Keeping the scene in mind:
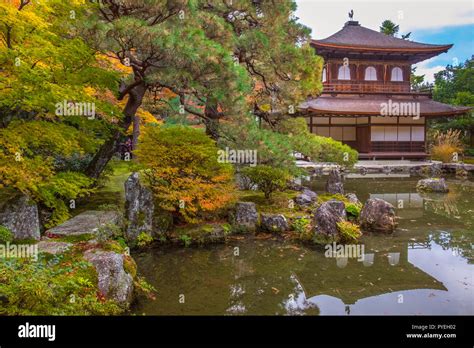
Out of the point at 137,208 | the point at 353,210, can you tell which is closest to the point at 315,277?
the point at 137,208

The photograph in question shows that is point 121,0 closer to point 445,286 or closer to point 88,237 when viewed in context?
point 88,237

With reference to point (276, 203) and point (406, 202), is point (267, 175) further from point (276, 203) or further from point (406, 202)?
point (406, 202)

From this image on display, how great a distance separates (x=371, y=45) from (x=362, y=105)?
14.9 ft

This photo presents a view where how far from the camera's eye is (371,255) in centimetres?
801

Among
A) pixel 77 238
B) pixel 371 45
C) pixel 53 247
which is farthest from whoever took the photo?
pixel 371 45

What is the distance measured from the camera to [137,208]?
331 inches

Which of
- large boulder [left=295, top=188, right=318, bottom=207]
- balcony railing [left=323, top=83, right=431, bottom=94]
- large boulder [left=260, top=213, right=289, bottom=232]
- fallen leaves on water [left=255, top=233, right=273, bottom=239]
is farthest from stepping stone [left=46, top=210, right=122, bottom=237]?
balcony railing [left=323, top=83, right=431, bottom=94]

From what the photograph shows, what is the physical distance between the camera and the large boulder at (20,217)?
6014 mm

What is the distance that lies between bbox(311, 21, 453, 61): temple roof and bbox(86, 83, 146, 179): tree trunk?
1707 centimetres

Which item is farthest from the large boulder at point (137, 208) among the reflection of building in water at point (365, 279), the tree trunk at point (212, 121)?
the reflection of building in water at point (365, 279)

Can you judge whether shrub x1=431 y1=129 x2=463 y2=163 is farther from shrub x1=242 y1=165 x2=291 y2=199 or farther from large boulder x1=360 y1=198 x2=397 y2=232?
shrub x1=242 y1=165 x2=291 y2=199

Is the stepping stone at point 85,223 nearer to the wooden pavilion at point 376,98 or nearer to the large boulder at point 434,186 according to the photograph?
the large boulder at point 434,186
